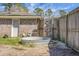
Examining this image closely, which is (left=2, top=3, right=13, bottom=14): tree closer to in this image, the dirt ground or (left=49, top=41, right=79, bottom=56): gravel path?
the dirt ground

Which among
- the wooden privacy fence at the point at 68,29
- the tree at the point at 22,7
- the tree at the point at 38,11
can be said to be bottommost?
the wooden privacy fence at the point at 68,29

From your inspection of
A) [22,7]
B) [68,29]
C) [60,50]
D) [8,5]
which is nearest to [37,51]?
[60,50]

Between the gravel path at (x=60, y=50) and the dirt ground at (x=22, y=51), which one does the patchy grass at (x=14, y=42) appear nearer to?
the dirt ground at (x=22, y=51)

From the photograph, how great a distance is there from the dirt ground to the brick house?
0.26 meters

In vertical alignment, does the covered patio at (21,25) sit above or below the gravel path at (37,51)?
above

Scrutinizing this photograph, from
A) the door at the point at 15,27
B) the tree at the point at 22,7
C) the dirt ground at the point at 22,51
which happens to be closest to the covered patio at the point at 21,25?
the door at the point at 15,27

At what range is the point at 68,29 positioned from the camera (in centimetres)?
724

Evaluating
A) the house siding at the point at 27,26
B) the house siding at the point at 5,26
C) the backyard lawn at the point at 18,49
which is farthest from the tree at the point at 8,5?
the backyard lawn at the point at 18,49

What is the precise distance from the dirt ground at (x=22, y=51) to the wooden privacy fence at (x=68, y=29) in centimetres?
40

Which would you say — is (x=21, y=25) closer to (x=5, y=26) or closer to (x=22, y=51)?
(x=5, y=26)

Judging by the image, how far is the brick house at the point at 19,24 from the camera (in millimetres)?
7160

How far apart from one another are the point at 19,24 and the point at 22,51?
542mm

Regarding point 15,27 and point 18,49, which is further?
point 15,27

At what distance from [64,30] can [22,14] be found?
34.8 inches
